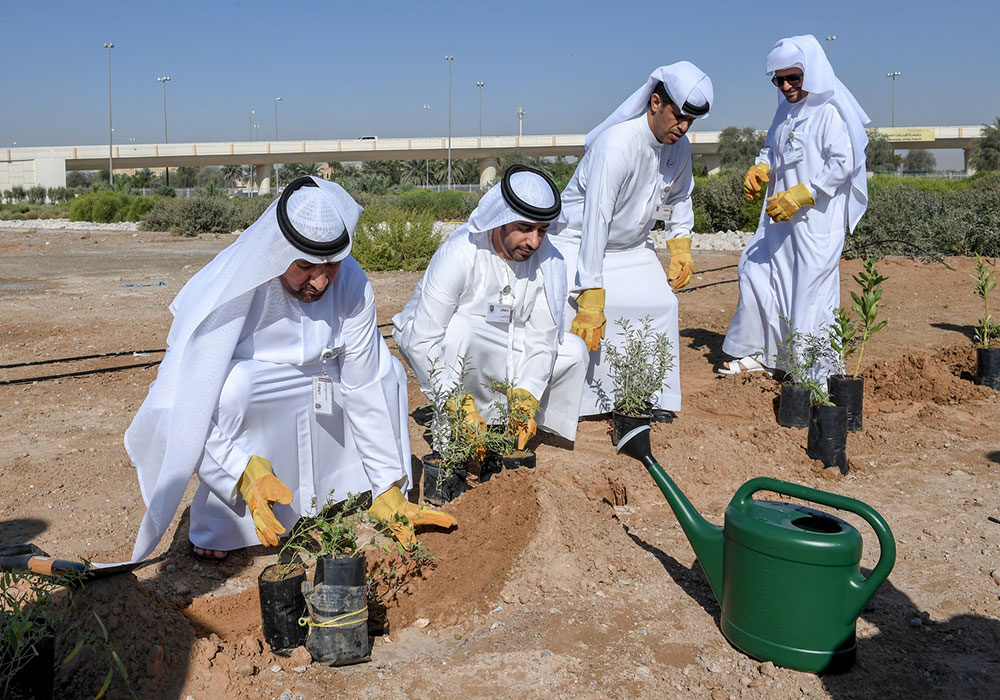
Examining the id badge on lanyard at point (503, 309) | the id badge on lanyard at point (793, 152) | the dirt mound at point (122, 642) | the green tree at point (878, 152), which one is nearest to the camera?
the dirt mound at point (122, 642)

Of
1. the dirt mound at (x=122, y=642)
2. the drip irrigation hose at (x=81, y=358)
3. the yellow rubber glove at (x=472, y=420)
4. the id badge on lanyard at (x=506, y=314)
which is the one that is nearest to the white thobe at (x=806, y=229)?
the id badge on lanyard at (x=506, y=314)

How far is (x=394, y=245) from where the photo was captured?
14.1 meters

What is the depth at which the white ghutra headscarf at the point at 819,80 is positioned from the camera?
6.07 metres

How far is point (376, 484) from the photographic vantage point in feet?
12.7

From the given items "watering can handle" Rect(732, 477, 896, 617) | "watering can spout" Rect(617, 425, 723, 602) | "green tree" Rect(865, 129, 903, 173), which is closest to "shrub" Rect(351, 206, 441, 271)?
"watering can spout" Rect(617, 425, 723, 602)

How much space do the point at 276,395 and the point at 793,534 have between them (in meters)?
2.05

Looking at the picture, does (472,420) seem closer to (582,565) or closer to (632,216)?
(582,565)

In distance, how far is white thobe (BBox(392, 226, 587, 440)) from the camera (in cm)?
478

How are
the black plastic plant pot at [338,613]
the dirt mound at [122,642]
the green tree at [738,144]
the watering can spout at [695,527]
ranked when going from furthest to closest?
the green tree at [738,144]
the watering can spout at [695,527]
the black plastic plant pot at [338,613]
the dirt mound at [122,642]

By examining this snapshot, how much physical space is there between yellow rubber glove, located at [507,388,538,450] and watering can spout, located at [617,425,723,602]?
1.30 metres

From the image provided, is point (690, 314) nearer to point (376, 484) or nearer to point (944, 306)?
point (944, 306)

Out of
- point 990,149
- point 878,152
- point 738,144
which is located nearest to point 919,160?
point 990,149

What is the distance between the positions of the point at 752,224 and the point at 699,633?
710 inches

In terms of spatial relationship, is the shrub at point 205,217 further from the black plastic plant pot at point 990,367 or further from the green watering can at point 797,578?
the green watering can at point 797,578
